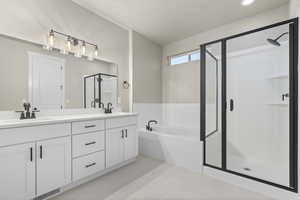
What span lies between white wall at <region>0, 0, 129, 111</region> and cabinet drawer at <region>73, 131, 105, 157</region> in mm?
1312

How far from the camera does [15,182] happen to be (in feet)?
4.55

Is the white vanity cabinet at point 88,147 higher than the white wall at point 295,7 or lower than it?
lower

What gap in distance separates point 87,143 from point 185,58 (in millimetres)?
2906

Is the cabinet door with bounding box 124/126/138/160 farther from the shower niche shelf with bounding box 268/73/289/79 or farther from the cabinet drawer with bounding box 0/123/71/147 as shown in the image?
the shower niche shelf with bounding box 268/73/289/79

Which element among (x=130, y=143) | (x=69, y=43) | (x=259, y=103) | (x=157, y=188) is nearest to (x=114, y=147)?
(x=130, y=143)

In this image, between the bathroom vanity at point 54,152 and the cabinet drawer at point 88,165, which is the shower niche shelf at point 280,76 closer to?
the bathroom vanity at point 54,152

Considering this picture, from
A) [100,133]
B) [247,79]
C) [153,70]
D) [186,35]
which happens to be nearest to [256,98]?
[247,79]

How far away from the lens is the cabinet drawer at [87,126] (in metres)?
1.85

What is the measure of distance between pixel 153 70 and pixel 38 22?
244cm

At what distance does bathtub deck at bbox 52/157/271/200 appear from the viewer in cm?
171

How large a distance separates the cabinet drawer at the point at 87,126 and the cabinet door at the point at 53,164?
133 millimetres

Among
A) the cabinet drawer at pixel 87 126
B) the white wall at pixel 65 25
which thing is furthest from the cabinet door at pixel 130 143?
the white wall at pixel 65 25

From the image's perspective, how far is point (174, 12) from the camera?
8.88 feet

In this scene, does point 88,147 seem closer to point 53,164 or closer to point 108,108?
point 53,164
